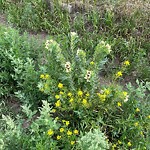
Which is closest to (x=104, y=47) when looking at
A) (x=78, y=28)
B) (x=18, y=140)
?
(x=18, y=140)

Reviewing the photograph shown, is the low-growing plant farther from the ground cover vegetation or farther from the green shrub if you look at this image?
the green shrub

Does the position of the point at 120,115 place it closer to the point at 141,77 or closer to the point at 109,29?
the point at 141,77

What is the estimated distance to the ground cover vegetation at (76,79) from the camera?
3256mm

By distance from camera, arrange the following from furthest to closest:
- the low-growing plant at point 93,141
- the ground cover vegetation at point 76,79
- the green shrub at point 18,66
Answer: the green shrub at point 18,66 < the ground cover vegetation at point 76,79 < the low-growing plant at point 93,141

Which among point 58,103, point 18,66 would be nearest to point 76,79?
point 58,103

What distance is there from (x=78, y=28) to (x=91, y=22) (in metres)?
0.25

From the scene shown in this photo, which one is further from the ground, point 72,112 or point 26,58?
point 26,58

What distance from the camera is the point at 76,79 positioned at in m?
3.57

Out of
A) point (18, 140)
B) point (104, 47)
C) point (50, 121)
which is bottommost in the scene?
point (18, 140)

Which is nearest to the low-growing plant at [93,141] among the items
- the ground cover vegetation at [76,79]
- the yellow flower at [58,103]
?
the ground cover vegetation at [76,79]

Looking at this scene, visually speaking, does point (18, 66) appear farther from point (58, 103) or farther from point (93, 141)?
point (93, 141)

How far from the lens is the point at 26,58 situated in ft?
12.9

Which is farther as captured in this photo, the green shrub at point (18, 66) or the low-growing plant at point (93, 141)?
the green shrub at point (18, 66)

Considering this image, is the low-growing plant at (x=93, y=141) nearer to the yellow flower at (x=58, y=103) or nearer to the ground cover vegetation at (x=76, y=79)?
the ground cover vegetation at (x=76, y=79)
